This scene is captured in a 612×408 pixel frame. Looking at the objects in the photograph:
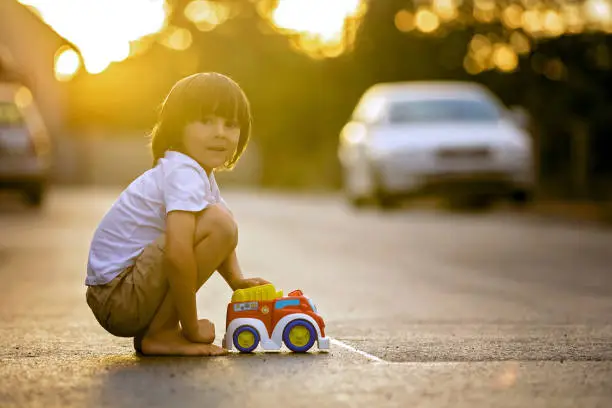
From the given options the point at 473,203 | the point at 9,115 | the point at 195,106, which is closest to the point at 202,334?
the point at 195,106

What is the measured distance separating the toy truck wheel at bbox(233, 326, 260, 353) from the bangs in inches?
32.3

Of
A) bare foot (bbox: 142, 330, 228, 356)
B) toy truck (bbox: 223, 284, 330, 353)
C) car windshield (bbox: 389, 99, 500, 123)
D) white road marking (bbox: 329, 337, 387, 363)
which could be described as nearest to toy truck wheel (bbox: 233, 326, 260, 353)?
toy truck (bbox: 223, 284, 330, 353)

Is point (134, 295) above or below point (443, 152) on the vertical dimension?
below

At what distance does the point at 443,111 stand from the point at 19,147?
6275mm

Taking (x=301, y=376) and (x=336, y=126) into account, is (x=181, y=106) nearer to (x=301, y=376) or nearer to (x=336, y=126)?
(x=301, y=376)

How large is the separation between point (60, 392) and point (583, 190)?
1835 centimetres

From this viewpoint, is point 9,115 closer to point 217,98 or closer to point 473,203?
point 473,203

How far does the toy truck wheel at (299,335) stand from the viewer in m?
5.10

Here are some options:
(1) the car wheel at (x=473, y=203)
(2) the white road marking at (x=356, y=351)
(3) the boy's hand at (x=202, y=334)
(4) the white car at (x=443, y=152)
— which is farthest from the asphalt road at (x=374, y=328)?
(1) the car wheel at (x=473, y=203)

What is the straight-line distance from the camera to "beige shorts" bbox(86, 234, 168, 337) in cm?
492

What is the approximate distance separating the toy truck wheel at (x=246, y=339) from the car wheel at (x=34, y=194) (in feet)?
50.9

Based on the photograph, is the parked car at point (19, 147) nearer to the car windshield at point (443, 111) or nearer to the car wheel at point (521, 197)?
the car windshield at point (443, 111)

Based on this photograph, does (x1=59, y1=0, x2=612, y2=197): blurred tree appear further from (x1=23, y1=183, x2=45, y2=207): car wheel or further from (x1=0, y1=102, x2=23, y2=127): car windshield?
(x1=23, y1=183, x2=45, y2=207): car wheel

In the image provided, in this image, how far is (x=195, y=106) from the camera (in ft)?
16.6
